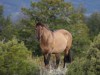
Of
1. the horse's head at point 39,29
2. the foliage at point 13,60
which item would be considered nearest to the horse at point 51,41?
the horse's head at point 39,29

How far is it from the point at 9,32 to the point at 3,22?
484cm

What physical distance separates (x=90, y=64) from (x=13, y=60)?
229cm

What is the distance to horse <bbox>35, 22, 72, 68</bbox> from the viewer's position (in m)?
18.4

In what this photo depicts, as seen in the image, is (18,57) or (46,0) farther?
(46,0)

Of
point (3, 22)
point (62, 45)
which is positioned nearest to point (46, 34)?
point (62, 45)

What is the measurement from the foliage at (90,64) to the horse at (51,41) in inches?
184

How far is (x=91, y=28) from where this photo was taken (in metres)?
58.6

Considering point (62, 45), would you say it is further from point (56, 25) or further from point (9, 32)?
point (56, 25)

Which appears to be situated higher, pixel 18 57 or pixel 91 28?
pixel 18 57

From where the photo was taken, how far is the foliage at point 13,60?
14091mm

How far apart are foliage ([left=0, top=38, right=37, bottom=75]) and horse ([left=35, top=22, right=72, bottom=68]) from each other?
3.62 m

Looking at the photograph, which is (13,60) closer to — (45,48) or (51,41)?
(45,48)

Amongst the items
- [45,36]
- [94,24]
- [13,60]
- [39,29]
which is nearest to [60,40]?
[45,36]

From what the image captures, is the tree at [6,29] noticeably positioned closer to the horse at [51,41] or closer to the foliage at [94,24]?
the horse at [51,41]
